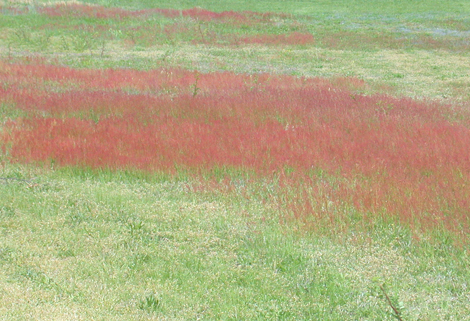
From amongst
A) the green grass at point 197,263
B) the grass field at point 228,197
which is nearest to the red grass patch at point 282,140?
the grass field at point 228,197

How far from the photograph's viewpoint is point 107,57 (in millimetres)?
19516

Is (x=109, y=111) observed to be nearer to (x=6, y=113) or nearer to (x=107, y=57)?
A: (x=6, y=113)

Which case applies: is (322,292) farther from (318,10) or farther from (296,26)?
(318,10)

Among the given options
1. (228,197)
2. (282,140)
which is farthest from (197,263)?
(282,140)

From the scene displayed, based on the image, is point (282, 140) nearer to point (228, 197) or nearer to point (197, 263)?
point (228, 197)

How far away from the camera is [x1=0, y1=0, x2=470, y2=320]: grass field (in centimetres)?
427

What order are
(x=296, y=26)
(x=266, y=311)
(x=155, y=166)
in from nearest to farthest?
(x=266, y=311) < (x=155, y=166) < (x=296, y=26)

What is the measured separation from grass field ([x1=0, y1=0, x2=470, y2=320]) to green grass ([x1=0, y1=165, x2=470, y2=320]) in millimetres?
17

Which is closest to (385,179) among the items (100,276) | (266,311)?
(266,311)

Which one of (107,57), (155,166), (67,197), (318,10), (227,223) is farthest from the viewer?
(318,10)

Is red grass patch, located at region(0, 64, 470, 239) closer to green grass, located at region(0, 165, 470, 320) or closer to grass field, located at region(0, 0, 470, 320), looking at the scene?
grass field, located at region(0, 0, 470, 320)

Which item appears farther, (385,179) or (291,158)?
(291,158)

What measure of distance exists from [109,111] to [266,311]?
6946 millimetres

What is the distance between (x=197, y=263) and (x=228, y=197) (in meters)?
1.77
